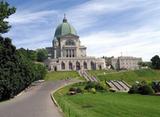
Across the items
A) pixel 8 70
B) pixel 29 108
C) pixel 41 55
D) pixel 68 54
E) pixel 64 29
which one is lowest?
pixel 29 108

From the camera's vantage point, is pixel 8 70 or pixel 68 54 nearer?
pixel 8 70

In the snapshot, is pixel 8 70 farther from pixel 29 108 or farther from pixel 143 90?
pixel 29 108

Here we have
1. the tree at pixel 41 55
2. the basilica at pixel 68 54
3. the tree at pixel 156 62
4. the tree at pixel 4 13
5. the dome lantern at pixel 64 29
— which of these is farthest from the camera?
the dome lantern at pixel 64 29

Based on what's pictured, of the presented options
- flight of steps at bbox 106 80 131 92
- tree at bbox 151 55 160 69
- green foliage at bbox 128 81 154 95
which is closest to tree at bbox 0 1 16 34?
green foliage at bbox 128 81 154 95

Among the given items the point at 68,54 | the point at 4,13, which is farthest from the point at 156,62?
the point at 4,13

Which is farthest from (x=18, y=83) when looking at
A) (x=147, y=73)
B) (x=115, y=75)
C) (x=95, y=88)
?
(x=147, y=73)

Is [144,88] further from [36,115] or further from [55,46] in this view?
[55,46]

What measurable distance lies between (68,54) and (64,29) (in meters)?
12.4

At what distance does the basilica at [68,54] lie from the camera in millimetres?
179625

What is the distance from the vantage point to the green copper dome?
637 feet

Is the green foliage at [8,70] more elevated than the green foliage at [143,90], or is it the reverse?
the green foliage at [8,70]

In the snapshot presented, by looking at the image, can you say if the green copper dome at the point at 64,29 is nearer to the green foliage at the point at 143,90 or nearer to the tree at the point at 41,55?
the tree at the point at 41,55

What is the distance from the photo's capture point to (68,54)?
19325 centimetres

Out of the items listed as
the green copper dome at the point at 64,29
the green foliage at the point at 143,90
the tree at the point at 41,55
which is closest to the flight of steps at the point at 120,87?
the green foliage at the point at 143,90
